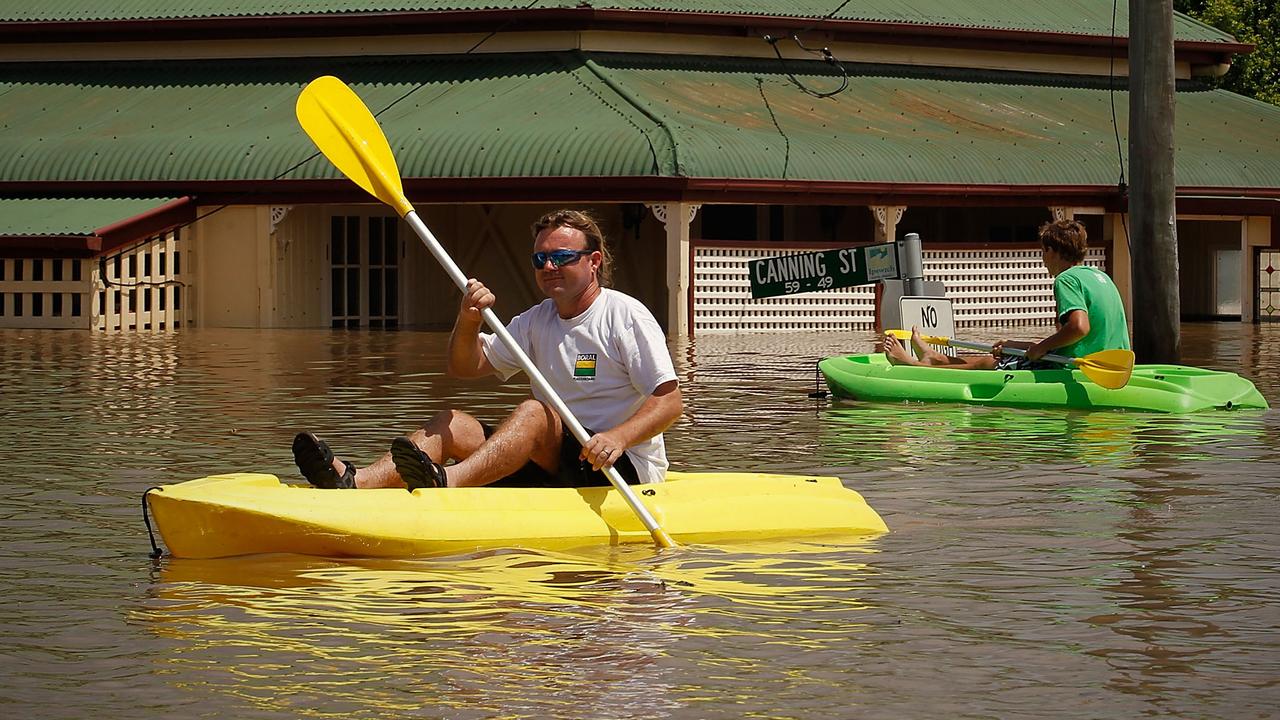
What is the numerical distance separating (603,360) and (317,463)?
137cm

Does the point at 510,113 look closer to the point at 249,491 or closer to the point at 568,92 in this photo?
the point at 568,92

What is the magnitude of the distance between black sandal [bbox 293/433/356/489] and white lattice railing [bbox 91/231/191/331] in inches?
900

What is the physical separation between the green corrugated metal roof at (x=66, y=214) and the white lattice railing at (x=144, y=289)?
1.97 feet

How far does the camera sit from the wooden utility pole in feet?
65.6

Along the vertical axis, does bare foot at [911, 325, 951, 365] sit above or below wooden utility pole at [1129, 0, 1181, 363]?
below

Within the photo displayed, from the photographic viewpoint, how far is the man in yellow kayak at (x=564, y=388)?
9648mm

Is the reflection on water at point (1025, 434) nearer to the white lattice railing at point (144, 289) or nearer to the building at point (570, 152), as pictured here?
the building at point (570, 152)

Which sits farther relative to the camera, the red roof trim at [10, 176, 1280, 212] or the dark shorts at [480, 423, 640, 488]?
the red roof trim at [10, 176, 1280, 212]

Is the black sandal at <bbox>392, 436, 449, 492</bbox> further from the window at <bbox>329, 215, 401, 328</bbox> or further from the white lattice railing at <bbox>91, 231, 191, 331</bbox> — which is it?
the window at <bbox>329, 215, 401, 328</bbox>

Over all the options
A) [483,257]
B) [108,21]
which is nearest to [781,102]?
[483,257]

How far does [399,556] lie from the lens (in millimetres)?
9336

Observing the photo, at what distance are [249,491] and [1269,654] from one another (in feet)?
13.9

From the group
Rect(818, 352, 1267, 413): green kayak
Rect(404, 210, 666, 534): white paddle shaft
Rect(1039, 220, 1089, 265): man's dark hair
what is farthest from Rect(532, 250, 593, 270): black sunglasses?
Rect(818, 352, 1267, 413): green kayak

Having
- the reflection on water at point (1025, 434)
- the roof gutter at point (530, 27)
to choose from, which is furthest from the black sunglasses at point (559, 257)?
the roof gutter at point (530, 27)
